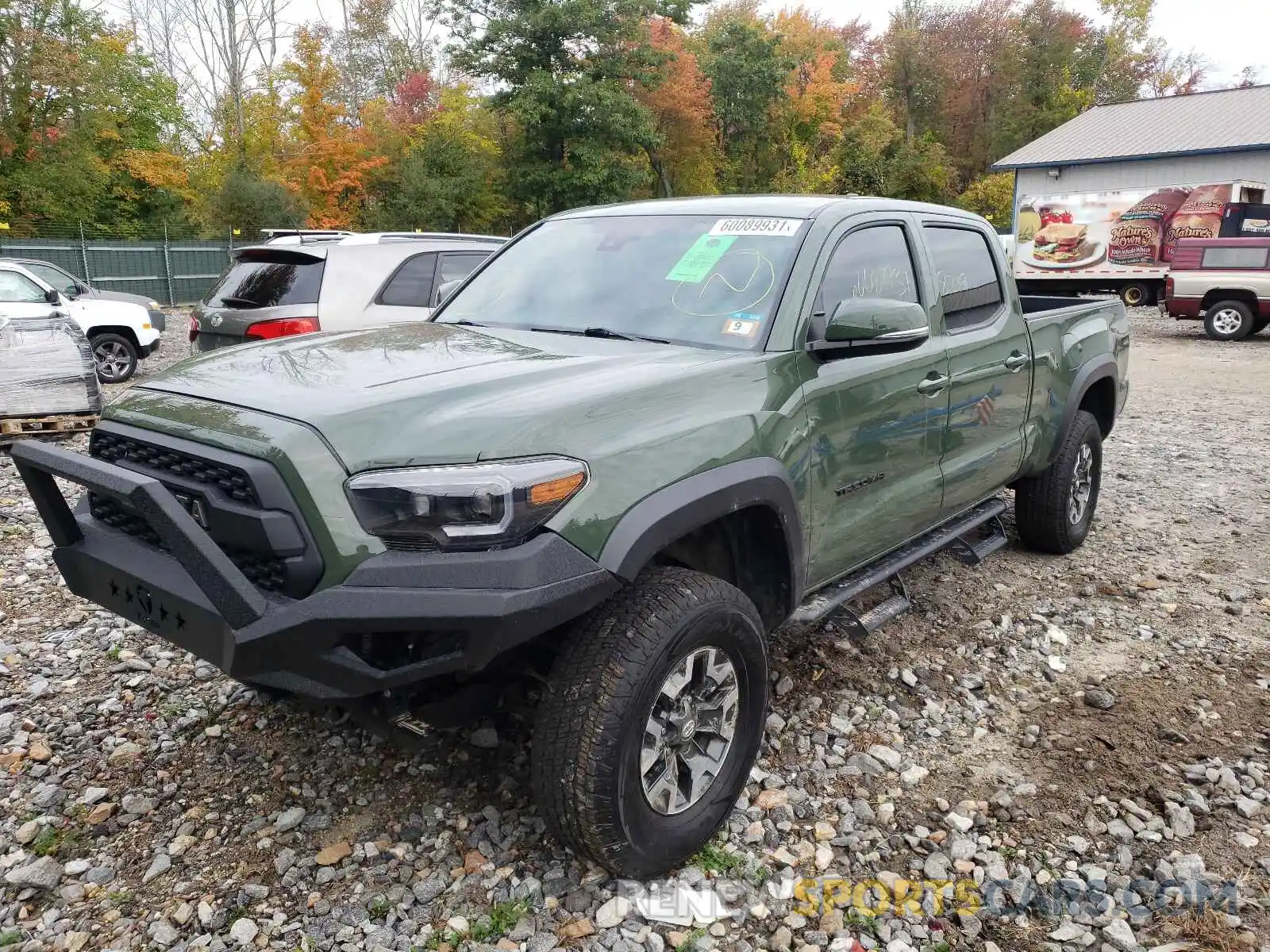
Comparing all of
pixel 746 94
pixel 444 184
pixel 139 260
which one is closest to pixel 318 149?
pixel 444 184

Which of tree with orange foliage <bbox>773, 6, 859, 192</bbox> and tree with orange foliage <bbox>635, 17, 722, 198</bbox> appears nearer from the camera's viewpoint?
tree with orange foliage <bbox>635, 17, 722, 198</bbox>

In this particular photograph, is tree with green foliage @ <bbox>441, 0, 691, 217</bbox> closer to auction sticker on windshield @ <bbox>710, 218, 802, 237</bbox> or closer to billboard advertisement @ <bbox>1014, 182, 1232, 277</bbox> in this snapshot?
billboard advertisement @ <bbox>1014, 182, 1232, 277</bbox>

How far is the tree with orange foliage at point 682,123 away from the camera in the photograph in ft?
147

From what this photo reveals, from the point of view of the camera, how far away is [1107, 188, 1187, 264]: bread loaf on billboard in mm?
23328

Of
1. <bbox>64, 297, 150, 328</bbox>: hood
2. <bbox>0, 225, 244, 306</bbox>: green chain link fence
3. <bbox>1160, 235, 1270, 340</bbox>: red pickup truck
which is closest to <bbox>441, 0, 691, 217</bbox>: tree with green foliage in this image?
<bbox>0, 225, 244, 306</bbox>: green chain link fence

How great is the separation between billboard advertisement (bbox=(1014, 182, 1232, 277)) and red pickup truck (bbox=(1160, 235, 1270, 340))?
5943 mm

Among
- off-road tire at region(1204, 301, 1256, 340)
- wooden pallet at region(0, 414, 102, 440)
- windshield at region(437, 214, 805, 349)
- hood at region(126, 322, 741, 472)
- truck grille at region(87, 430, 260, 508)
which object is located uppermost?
windshield at region(437, 214, 805, 349)

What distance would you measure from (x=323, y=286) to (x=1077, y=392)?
5597mm

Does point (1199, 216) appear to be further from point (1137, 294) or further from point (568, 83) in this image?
point (568, 83)

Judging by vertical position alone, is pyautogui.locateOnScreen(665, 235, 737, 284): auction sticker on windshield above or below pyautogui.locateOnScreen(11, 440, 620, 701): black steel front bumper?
above

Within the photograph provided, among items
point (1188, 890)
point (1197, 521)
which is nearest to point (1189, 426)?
point (1197, 521)

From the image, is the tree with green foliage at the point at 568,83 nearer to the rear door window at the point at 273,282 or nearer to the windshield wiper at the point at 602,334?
the rear door window at the point at 273,282

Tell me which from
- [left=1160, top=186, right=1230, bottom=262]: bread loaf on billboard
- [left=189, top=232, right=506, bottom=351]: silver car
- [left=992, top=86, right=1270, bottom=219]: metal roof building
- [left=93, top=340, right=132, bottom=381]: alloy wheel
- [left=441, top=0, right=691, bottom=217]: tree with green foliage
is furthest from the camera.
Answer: [left=441, top=0, right=691, bottom=217]: tree with green foliage

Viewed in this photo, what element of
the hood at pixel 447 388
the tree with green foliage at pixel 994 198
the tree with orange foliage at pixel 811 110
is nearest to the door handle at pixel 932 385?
the hood at pixel 447 388
